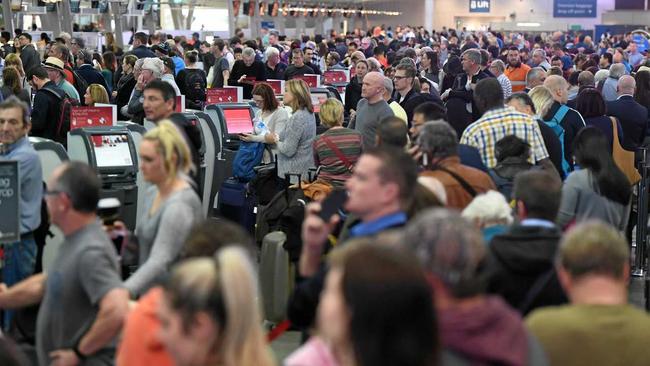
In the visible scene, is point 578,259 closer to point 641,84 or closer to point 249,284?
point 249,284

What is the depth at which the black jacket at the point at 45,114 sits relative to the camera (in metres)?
11.5

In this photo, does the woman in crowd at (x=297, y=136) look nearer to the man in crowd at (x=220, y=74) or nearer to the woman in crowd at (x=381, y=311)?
the woman in crowd at (x=381, y=311)

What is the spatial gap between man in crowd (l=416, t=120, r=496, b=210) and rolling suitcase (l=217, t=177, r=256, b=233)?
16.0 feet

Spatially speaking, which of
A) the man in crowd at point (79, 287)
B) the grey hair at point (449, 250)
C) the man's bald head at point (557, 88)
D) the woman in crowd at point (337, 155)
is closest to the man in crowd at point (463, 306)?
the grey hair at point (449, 250)

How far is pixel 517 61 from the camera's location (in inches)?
706

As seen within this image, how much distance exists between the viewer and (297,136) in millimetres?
10406

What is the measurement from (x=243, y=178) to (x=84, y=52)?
7.81 metres

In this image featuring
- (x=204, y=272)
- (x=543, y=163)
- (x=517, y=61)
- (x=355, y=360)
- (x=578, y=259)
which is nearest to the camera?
(x=355, y=360)

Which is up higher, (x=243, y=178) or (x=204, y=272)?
(x=204, y=272)

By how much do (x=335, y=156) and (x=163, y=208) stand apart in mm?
3560

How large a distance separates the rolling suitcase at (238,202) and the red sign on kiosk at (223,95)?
264 cm


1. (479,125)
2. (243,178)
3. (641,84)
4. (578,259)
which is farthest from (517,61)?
(578,259)

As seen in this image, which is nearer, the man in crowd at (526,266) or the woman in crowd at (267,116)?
the man in crowd at (526,266)

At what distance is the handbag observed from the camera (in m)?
9.80
